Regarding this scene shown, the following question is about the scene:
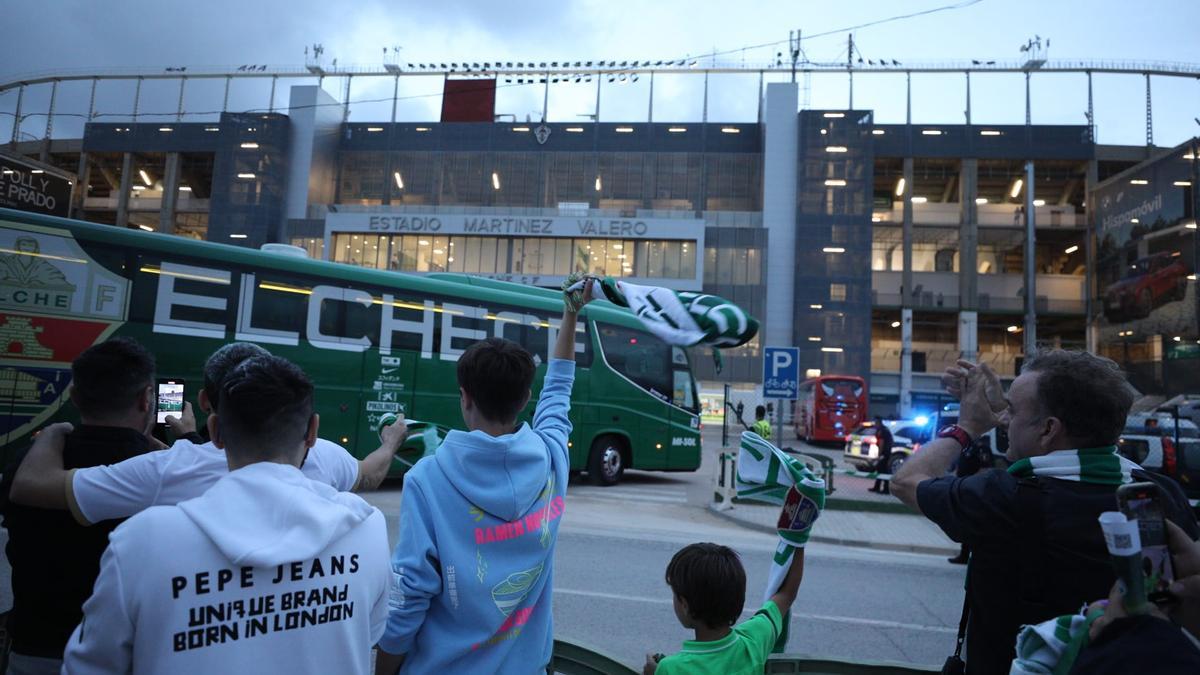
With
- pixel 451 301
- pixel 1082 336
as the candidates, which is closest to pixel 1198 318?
pixel 1082 336

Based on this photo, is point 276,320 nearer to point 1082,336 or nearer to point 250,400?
point 250,400

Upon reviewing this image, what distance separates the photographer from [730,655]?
2.05 metres

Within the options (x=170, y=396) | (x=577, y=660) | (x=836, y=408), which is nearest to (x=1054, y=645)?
(x=577, y=660)

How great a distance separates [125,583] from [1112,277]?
56.1 m

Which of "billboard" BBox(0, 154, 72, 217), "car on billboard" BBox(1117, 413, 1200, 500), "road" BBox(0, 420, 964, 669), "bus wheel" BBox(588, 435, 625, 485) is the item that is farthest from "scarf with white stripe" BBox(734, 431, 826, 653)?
"billboard" BBox(0, 154, 72, 217)

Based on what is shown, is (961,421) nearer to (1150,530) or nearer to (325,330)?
(1150,530)

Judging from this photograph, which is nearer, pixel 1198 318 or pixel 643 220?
pixel 1198 318

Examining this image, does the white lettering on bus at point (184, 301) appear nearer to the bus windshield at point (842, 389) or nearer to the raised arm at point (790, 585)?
the raised arm at point (790, 585)

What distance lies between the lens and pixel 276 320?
11.5 m

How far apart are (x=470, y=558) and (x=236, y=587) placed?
2.20 ft

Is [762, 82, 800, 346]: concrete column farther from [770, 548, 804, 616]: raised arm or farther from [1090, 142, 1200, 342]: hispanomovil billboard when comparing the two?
[770, 548, 804, 616]: raised arm

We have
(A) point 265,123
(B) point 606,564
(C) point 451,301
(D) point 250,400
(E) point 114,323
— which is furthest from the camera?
(A) point 265,123

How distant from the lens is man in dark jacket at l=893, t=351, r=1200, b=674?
1.92 metres

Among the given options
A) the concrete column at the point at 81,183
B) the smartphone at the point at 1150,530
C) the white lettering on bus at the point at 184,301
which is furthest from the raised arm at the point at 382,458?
the concrete column at the point at 81,183
